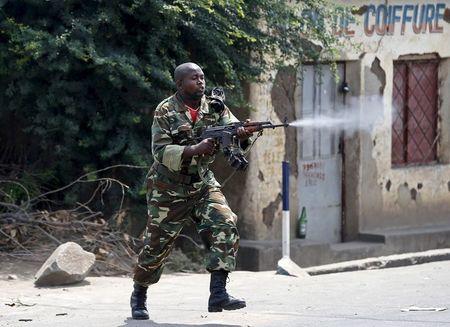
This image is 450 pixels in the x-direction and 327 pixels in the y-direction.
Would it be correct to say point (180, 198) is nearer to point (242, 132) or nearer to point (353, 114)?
point (242, 132)

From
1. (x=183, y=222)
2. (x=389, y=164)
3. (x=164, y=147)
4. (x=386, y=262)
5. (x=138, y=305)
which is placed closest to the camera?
(x=164, y=147)

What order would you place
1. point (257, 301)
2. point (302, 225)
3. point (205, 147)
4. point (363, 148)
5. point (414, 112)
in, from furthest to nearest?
point (414, 112) → point (363, 148) → point (302, 225) → point (257, 301) → point (205, 147)

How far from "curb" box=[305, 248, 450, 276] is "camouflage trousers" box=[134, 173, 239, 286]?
4447 millimetres

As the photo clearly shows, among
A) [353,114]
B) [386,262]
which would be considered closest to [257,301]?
[386,262]

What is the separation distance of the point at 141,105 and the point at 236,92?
107cm

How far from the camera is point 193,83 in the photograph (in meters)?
7.89

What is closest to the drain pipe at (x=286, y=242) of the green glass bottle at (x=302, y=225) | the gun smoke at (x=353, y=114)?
the green glass bottle at (x=302, y=225)

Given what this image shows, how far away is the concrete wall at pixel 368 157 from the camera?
1335 centimetres

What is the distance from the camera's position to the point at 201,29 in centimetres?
1177

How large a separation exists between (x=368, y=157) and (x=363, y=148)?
0.46 ft

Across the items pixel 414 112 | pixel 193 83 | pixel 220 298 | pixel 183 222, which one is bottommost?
pixel 220 298

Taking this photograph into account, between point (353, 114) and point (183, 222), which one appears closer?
point (183, 222)

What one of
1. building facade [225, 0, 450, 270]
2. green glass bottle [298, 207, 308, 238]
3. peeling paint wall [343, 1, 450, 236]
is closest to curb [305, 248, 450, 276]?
building facade [225, 0, 450, 270]

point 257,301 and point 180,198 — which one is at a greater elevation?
point 180,198
